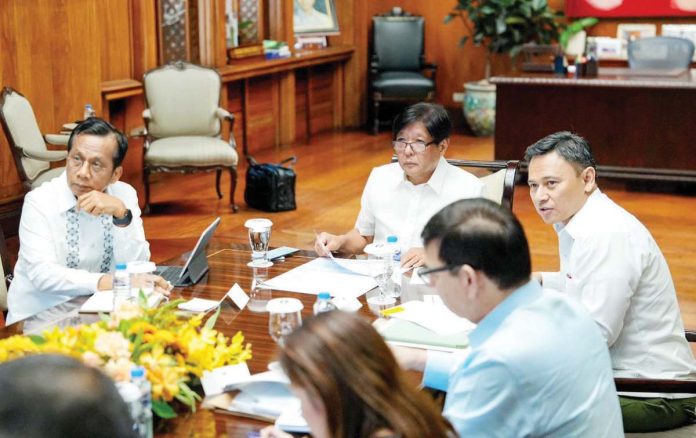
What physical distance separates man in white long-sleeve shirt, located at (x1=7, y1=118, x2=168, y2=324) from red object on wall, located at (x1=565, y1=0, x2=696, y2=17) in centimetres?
776

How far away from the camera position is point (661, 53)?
8.73 metres

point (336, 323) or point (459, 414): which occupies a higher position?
point (336, 323)

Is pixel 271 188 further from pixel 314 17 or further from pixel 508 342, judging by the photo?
pixel 508 342

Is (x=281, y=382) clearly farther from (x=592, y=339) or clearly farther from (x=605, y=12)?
(x=605, y=12)

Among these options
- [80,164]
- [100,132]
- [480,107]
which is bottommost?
[480,107]

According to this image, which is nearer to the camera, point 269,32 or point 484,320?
point 484,320

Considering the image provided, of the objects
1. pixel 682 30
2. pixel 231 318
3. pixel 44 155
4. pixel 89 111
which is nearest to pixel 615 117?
pixel 682 30

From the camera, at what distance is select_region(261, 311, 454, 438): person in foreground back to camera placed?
60.0 inches

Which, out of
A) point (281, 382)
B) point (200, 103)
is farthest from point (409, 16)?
point (281, 382)

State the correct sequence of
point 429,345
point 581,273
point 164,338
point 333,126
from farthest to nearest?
point 333,126 → point 581,273 → point 429,345 → point 164,338

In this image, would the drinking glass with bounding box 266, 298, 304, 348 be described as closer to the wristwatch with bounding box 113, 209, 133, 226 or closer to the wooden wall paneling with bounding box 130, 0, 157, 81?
the wristwatch with bounding box 113, 209, 133, 226

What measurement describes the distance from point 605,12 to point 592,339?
8903 mm

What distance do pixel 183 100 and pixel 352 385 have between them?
247 inches

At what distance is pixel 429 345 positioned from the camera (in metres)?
2.61
